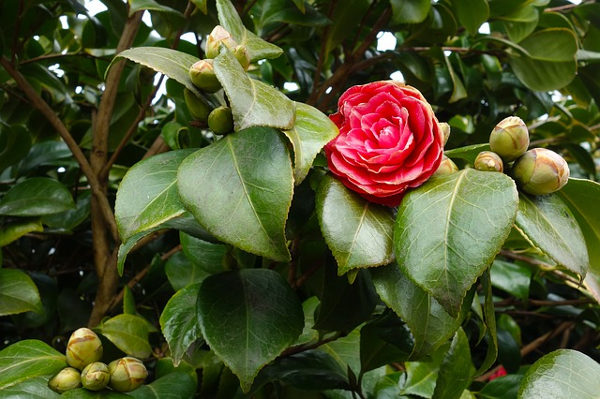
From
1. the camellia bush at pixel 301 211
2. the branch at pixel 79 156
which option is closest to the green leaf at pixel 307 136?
the camellia bush at pixel 301 211

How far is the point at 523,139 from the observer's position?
502mm

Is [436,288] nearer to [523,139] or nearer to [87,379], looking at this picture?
[523,139]

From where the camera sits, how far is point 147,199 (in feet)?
1.63

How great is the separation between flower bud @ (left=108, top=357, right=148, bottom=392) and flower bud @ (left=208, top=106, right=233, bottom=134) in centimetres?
29

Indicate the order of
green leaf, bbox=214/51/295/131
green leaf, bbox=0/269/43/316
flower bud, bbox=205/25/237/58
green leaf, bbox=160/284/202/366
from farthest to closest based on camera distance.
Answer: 1. green leaf, bbox=0/269/43/316
2. green leaf, bbox=160/284/202/366
3. flower bud, bbox=205/25/237/58
4. green leaf, bbox=214/51/295/131

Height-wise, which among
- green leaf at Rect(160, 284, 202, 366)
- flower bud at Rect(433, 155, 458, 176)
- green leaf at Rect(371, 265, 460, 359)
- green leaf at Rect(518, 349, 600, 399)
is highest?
flower bud at Rect(433, 155, 458, 176)

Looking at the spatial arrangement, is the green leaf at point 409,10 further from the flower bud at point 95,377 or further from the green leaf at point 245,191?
the flower bud at point 95,377

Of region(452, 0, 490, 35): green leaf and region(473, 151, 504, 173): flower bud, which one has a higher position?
region(473, 151, 504, 173): flower bud

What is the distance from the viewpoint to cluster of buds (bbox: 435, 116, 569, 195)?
487mm

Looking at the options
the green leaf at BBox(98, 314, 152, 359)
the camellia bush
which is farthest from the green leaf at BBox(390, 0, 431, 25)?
the green leaf at BBox(98, 314, 152, 359)

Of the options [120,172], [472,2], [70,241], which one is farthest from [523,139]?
[70,241]

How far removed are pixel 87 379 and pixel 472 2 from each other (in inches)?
28.7

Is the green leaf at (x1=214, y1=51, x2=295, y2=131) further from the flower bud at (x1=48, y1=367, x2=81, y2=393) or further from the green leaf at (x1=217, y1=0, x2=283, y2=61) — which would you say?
the flower bud at (x1=48, y1=367, x2=81, y2=393)

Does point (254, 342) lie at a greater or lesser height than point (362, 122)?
lesser
